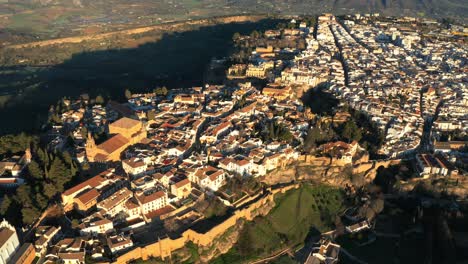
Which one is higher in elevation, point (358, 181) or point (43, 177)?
point (43, 177)

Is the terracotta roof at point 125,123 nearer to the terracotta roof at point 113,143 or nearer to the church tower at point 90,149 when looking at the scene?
the terracotta roof at point 113,143

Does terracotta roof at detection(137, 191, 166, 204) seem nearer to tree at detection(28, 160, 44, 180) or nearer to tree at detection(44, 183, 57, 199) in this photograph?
tree at detection(44, 183, 57, 199)

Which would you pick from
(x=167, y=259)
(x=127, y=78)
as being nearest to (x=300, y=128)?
(x=167, y=259)

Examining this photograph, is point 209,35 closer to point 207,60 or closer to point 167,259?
point 207,60

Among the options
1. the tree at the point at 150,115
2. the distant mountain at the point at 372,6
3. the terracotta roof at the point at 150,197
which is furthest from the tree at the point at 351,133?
the distant mountain at the point at 372,6

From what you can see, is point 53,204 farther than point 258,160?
No

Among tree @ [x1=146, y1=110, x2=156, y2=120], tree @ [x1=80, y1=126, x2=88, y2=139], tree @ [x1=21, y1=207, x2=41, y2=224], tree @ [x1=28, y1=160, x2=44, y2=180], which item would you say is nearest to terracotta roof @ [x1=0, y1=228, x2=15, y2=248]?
tree @ [x1=21, y1=207, x2=41, y2=224]

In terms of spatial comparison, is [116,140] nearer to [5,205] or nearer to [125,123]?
[125,123]
